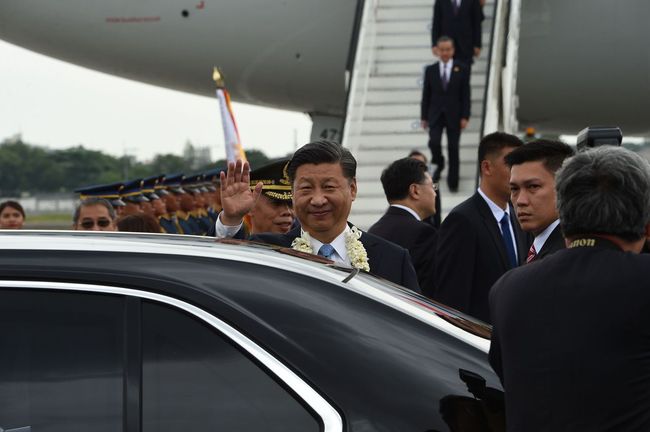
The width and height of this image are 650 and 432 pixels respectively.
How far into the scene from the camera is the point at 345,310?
91.3 inches

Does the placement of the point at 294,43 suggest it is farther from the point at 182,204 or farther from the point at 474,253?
the point at 474,253

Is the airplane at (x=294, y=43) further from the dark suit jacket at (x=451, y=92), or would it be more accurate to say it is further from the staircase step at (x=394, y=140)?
the dark suit jacket at (x=451, y=92)

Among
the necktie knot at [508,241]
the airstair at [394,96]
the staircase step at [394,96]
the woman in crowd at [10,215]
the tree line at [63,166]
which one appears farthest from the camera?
the tree line at [63,166]

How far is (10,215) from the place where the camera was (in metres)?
7.92

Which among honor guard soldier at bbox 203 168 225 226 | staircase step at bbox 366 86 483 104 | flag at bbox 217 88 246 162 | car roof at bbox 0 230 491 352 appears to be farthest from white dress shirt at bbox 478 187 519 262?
staircase step at bbox 366 86 483 104

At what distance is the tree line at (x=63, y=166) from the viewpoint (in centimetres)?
3325

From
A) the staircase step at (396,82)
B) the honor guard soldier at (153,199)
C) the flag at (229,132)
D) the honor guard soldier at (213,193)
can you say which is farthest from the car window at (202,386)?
the staircase step at (396,82)

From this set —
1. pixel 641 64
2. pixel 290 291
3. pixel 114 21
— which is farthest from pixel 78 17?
pixel 290 291

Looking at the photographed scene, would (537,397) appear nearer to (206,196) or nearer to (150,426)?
(150,426)

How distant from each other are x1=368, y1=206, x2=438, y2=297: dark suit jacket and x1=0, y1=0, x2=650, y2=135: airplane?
750 cm

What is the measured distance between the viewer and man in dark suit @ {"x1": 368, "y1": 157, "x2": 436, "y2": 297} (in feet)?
18.0

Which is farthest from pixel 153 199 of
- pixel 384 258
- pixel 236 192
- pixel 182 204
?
pixel 384 258

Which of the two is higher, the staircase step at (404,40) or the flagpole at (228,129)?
the staircase step at (404,40)

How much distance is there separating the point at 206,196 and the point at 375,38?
3391 millimetres
